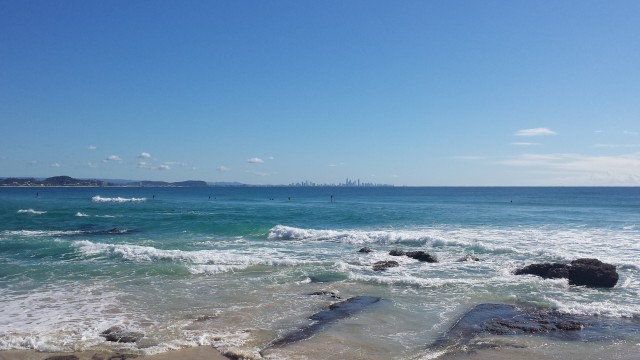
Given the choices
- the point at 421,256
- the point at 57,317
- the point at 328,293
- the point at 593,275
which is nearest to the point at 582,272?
the point at 593,275

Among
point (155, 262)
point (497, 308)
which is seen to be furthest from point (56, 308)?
point (497, 308)

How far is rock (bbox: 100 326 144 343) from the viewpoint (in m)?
11.2

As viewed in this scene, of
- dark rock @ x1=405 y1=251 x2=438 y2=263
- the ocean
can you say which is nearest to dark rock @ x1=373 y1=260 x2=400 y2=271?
the ocean

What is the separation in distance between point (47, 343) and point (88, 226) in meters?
30.8

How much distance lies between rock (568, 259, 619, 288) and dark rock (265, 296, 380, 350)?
8.45 meters

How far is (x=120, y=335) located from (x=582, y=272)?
16517 mm

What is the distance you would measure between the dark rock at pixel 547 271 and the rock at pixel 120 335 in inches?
601

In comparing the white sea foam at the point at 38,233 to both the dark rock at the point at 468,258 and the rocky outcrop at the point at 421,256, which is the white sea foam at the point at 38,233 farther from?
the dark rock at the point at 468,258

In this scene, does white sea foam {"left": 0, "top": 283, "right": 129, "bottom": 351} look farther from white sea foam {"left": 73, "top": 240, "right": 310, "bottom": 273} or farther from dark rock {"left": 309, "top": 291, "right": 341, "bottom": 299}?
dark rock {"left": 309, "top": 291, "right": 341, "bottom": 299}

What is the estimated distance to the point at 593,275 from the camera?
57.1 ft

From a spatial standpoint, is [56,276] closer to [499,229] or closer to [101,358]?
[101,358]

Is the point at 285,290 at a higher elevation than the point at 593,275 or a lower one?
lower

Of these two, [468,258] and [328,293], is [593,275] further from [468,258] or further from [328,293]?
[328,293]

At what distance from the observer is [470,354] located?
33.8 ft
